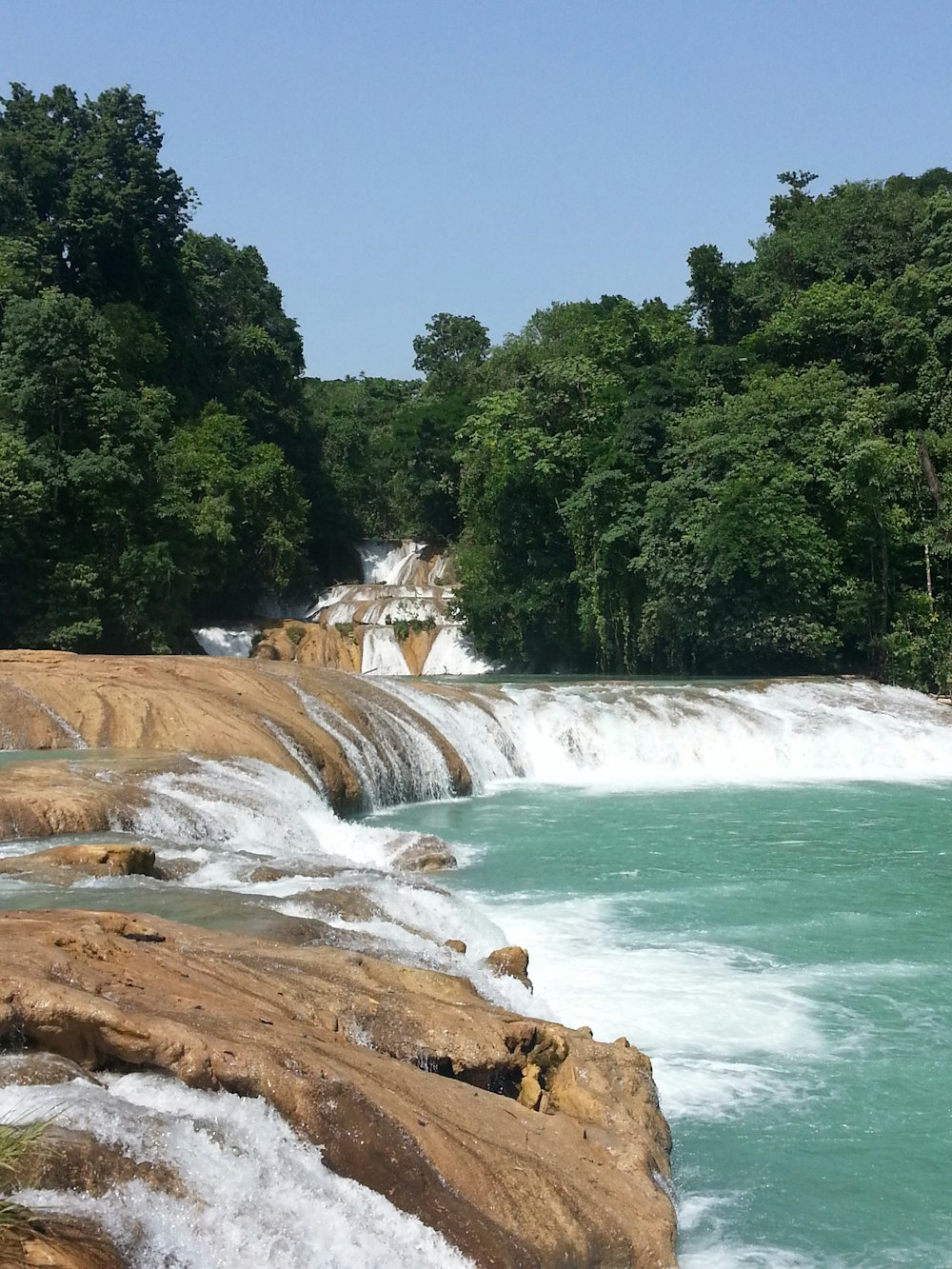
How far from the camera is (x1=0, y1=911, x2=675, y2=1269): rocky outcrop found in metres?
4.98

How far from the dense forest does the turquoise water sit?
37.1ft

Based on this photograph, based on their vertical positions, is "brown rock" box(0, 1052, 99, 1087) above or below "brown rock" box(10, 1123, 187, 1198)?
above

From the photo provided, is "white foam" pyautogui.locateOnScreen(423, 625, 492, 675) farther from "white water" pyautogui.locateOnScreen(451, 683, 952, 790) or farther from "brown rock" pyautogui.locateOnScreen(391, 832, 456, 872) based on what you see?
"brown rock" pyautogui.locateOnScreen(391, 832, 456, 872)

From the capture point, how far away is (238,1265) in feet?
13.6

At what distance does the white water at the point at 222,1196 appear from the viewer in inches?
160

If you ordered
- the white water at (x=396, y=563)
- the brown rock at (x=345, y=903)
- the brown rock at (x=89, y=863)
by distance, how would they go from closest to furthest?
the brown rock at (x=345, y=903) < the brown rock at (x=89, y=863) < the white water at (x=396, y=563)

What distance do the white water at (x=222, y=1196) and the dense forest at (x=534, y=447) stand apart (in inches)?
854

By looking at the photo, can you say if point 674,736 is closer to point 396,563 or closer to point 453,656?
point 453,656

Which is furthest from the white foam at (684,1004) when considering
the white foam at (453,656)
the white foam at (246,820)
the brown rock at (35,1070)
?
the white foam at (453,656)

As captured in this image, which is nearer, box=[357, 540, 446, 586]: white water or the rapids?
the rapids

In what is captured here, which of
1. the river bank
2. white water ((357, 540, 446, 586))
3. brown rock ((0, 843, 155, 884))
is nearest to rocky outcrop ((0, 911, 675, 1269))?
the river bank

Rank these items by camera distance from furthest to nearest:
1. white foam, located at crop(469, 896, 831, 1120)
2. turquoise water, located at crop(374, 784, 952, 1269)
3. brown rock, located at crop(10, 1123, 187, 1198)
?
1. white foam, located at crop(469, 896, 831, 1120)
2. turquoise water, located at crop(374, 784, 952, 1269)
3. brown rock, located at crop(10, 1123, 187, 1198)

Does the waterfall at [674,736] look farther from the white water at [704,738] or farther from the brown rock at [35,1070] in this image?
the brown rock at [35,1070]

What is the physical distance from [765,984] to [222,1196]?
19.5 ft
